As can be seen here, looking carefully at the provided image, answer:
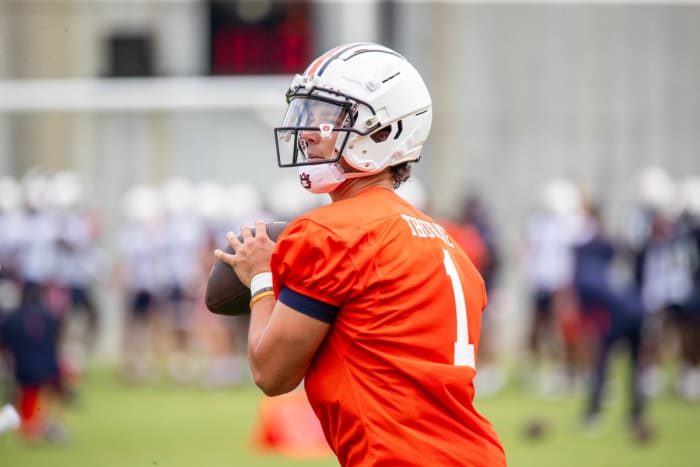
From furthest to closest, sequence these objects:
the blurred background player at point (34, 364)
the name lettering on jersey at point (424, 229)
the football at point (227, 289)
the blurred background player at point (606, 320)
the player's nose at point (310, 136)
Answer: the blurred background player at point (34, 364) < the blurred background player at point (606, 320) < the football at point (227, 289) < the player's nose at point (310, 136) < the name lettering on jersey at point (424, 229)

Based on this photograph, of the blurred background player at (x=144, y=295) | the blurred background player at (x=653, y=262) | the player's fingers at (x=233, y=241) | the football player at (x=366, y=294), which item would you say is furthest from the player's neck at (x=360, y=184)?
the blurred background player at (x=144, y=295)

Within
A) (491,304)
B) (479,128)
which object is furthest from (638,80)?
(491,304)

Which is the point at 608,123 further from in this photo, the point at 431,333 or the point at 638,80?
the point at 431,333

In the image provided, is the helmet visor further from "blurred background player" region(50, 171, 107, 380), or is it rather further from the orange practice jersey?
"blurred background player" region(50, 171, 107, 380)

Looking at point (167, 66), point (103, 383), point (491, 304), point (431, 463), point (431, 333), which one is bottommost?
point (103, 383)

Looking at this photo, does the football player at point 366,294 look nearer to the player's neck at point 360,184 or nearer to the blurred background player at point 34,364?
the player's neck at point 360,184

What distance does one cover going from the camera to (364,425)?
2.78 m

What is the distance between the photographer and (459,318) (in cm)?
291

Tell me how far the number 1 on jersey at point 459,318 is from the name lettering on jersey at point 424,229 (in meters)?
0.05

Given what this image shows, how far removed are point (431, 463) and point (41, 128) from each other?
51.4 ft

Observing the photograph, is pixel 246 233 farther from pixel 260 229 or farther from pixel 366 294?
pixel 366 294

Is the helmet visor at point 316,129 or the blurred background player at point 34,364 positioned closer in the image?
the helmet visor at point 316,129

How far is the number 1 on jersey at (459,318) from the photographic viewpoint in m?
2.90

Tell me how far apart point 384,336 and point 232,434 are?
6.76 metres
